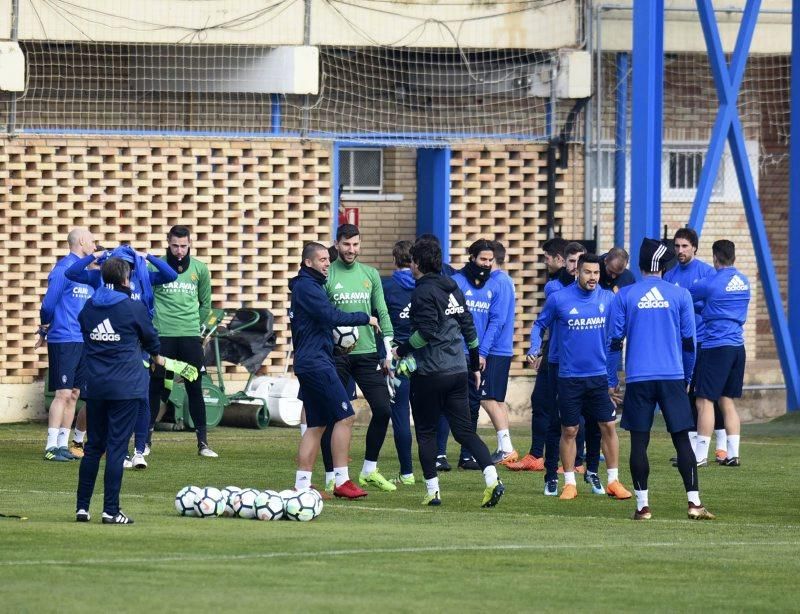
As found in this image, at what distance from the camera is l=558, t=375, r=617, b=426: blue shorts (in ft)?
45.9

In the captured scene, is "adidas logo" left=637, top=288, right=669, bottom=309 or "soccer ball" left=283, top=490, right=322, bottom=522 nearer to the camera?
"soccer ball" left=283, top=490, right=322, bottom=522

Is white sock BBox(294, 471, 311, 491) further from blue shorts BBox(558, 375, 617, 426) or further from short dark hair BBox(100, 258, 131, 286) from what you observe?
short dark hair BBox(100, 258, 131, 286)

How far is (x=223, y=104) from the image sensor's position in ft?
75.7

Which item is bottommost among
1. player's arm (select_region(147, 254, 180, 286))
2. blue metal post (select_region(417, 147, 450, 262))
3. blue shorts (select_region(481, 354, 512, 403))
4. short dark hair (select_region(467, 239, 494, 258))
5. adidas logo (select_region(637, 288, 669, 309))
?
blue shorts (select_region(481, 354, 512, 403))

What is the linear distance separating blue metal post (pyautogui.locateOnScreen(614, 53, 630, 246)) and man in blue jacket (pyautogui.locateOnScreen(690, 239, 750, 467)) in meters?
7.02

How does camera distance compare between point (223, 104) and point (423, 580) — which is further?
point (223, 104)

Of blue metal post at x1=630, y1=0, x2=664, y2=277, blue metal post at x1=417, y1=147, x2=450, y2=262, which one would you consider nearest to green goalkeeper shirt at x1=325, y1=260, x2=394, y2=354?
blue metal post at x1=630, y1=0, x2=664, y2=277

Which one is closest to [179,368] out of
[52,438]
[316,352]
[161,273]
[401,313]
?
[316,352]

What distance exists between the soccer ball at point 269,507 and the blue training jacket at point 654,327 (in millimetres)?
2567

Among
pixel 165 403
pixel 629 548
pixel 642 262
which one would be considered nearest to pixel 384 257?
pixel 165 403

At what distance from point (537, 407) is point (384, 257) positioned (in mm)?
8700

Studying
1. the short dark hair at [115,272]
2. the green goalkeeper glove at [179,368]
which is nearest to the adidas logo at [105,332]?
the short dark hair at [115,272]

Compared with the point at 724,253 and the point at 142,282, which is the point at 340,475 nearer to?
the point at 142,282

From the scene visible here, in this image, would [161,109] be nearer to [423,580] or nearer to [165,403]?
[165,403]
